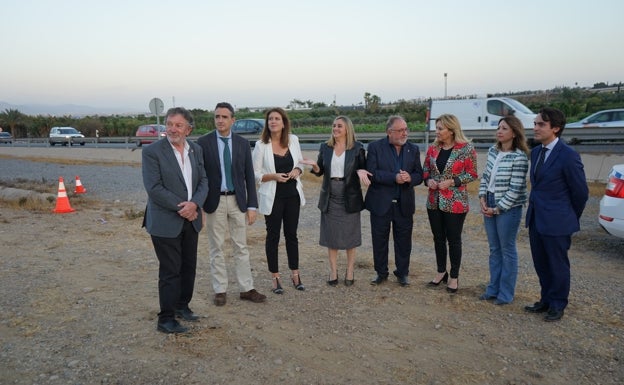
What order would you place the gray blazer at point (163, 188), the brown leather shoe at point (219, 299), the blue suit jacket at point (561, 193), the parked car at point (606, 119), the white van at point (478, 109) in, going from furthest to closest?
1. the white van at point (478, 109)
2. the parked car at point (606, 119)
3. the brown leather shoe at point (219, 299)
4. the blue suit jacket at point (561, 193)
5. the gray blazer at point (163, 188)

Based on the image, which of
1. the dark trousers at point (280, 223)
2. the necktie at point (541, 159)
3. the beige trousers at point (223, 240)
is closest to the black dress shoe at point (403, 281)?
the dark trousers at point (280, 223)

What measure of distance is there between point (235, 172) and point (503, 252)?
2704 mm

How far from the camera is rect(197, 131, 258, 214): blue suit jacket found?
473 cm

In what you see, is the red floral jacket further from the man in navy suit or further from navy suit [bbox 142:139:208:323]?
navy suit [bbox 142:139:208:323]

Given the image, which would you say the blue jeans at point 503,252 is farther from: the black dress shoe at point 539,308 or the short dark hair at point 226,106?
the short dark hair at point 226,106

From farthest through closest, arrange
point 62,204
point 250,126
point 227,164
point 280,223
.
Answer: point 250,126 < point 62,204 < point 280,223 < point 227,164

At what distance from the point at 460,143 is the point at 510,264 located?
129cm

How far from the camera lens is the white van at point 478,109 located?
2083 centimetres

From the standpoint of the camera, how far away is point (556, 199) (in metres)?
4.48

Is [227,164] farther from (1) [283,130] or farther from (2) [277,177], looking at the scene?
(1) [283,130]

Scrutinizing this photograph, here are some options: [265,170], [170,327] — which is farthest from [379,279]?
[170,327]

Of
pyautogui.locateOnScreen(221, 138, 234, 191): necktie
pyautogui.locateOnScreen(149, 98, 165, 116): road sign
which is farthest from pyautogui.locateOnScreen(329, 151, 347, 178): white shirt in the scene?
pyautogui.locateOnScreen(149, 98, 165, 116): road sign

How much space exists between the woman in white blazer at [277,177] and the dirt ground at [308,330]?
695 millimetres

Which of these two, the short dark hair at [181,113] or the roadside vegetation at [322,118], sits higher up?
the roadside vegetation at [322,118]
